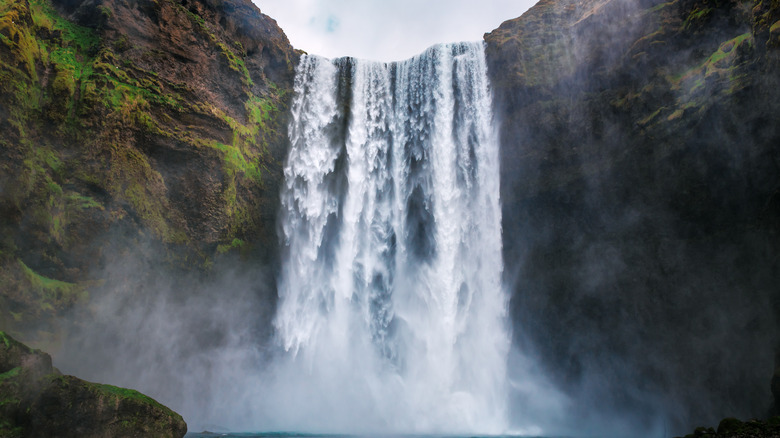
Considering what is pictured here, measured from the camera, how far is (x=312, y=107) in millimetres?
21594

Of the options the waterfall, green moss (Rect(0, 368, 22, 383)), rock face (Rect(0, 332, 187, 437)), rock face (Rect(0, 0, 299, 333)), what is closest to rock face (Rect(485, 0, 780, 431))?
the waterfall

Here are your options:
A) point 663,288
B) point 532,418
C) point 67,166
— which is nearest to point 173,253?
point 67,166

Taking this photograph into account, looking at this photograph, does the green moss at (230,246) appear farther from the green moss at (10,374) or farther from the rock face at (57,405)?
the green moss at (10,374)

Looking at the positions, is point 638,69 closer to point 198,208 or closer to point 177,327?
point 198,208

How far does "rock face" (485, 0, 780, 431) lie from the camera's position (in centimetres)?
1327

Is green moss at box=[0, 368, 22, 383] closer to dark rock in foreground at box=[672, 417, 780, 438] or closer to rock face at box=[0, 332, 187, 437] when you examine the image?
rock face at box=[0, 332, 187, 437]

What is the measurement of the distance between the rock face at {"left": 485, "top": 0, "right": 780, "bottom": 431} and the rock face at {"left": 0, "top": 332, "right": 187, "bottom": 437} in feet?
46.4

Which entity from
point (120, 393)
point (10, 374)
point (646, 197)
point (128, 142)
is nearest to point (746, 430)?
point (646, 197)

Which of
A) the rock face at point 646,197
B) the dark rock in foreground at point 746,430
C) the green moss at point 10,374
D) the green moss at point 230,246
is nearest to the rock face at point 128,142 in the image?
the green moss at point 230,246

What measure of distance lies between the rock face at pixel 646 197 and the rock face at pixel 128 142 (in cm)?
1102

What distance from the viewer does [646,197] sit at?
1580cm

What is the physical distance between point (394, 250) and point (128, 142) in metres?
10.9

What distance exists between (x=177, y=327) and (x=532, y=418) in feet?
45.5

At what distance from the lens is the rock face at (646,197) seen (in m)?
13.3
